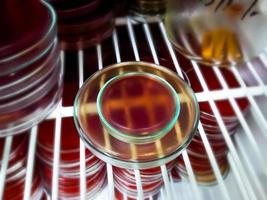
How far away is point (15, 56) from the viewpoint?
1.64ft

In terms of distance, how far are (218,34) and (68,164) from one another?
0.34 m

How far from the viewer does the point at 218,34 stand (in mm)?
644

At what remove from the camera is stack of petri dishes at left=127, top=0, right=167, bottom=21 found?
699 millimetres

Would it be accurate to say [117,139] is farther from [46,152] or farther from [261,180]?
[261,180]

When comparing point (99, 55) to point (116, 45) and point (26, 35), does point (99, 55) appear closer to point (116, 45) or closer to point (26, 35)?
point (116, 45)

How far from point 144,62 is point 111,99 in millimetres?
98

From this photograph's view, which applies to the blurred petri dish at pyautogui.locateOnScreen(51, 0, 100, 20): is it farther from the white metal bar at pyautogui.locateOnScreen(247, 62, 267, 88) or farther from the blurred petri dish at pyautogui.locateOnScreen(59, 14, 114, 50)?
the white metal bar at pyautogui.locateOnScreen(247, 62, 267, 88)

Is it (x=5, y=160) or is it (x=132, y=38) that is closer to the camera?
(x=5, y=160)

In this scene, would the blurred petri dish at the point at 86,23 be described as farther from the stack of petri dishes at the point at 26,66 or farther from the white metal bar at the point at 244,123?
the white metal bar at the point at 244,123

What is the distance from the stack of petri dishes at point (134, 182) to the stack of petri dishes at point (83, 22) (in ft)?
0.81

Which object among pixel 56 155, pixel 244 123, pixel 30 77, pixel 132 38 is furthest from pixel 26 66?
pixel 244 123

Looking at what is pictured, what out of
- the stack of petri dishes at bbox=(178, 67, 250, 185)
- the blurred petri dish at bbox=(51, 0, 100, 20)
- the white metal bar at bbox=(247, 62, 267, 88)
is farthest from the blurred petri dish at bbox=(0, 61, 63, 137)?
the white metal bar at bbox=(247, 62, 267, 88)

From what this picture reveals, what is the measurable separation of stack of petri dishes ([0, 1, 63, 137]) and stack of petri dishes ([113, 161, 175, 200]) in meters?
0.15

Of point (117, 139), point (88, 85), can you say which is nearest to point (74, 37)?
point (88, 85)
